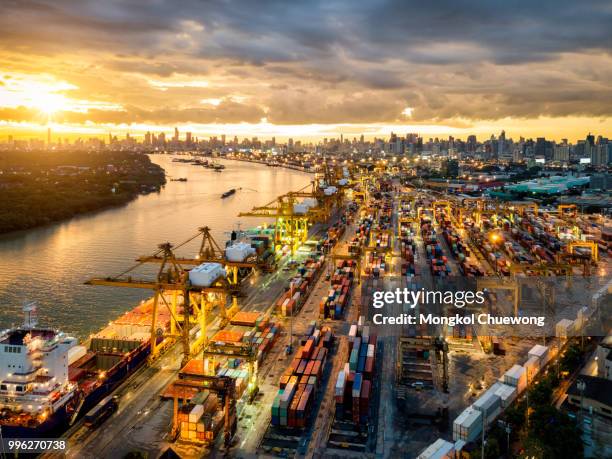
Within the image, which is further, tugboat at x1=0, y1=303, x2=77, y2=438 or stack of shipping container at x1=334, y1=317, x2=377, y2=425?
stack of shipping container at x1=334, y1=317, x2=377, y2=425

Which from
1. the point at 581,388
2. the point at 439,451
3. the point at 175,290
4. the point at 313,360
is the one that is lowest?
the point at 439,451

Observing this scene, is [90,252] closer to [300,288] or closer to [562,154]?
[300,288]

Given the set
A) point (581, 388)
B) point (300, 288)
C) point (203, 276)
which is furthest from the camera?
point (300, 288)

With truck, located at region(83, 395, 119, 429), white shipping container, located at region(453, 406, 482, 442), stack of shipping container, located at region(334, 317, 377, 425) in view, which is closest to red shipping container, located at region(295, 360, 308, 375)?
stack of shipping container, located at region(334, 317, 377, 425)

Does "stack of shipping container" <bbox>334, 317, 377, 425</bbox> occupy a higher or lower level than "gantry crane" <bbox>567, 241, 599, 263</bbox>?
lower

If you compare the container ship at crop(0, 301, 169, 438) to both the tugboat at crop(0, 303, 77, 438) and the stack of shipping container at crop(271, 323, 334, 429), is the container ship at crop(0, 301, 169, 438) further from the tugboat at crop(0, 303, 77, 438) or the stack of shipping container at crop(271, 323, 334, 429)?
the stack of shipping container at crop(271, 323, 334, 429)

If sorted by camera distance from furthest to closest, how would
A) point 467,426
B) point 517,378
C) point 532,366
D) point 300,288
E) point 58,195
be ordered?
point 58,195, point 300,288, point 532,366, point 517,378, point 467,426

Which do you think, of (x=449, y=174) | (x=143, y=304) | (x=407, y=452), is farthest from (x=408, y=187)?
(x=407, y=452)

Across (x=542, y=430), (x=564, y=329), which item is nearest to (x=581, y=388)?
(x=542, y=430)

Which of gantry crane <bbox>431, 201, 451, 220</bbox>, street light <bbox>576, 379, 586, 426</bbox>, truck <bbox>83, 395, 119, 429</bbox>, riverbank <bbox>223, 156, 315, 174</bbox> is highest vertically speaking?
riverbank <bbox>223, 156, 315, 174</bbox>
